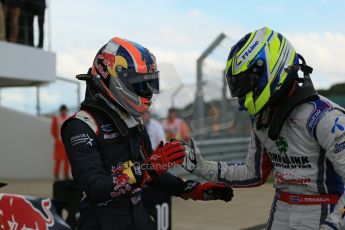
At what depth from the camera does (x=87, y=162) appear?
8.74 feet

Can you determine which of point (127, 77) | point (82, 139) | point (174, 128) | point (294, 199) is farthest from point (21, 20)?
point (294, 199)

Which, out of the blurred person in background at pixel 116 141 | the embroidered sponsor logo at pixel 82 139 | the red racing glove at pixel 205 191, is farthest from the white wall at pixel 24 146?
the embroidered sponsor logo at pixel 82 139

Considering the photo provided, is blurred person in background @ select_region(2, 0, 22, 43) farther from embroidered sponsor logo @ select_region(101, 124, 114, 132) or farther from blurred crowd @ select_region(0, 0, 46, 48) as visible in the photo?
embroidered sponsor logo @ select_region(101, 124, 114, 132)

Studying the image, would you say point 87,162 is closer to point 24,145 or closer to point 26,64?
point 26,64

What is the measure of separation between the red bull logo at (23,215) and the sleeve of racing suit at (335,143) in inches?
63.5

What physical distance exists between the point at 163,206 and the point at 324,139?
120 inches

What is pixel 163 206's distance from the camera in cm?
549

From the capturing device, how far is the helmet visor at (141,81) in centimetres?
282

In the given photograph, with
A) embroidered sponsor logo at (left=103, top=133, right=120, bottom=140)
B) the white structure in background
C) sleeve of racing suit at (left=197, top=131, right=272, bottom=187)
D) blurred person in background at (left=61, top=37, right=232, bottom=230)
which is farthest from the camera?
the white structure in background

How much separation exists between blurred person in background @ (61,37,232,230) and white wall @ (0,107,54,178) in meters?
11.4

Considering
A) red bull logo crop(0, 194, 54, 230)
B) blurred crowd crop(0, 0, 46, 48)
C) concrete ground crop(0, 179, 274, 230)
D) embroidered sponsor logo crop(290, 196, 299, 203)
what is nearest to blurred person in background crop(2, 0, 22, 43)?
blurred crowd crop(0, 0, 46, 48)

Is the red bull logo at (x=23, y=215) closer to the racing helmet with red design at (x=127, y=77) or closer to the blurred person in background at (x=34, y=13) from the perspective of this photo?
the racing helmet with red design at (x=127, y=77)

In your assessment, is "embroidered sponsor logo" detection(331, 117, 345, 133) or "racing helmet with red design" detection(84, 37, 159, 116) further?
"racing helmet with red design" detection(84, 37, 159, 116)

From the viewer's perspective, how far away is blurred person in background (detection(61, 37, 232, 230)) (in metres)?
2.67
